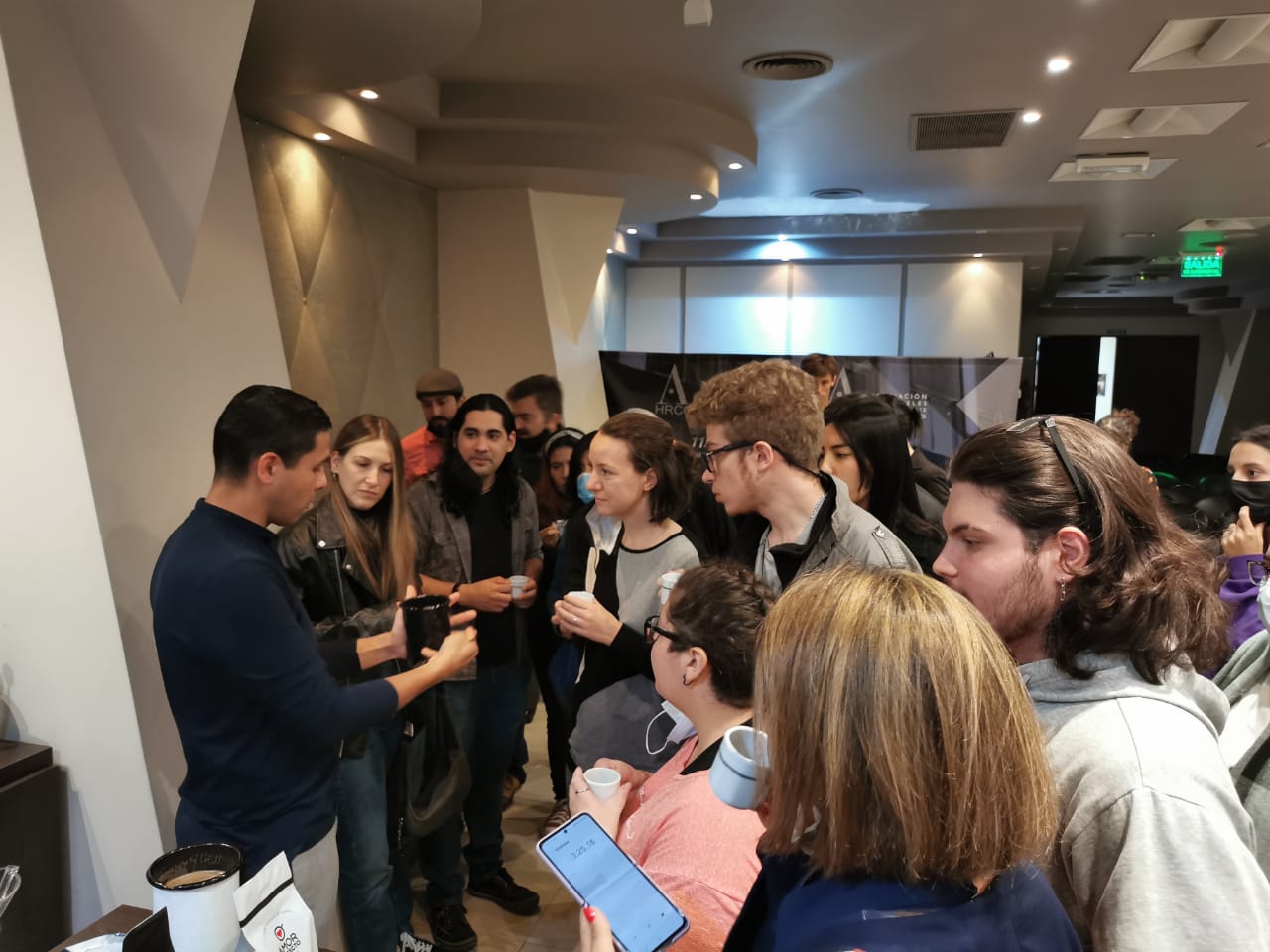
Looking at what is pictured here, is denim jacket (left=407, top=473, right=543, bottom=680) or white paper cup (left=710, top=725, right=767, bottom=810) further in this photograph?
denim jacket (left=407, top=473, right=543, bottom=680)

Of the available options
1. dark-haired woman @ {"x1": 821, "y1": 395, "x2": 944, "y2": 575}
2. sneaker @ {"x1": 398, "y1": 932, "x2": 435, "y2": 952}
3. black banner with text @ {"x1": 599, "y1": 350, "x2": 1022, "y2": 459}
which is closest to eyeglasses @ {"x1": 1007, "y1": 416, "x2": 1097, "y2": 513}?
dark-haired woman @ {"x1": 821, "y1": 395, "x2": 944, "y2": 575}

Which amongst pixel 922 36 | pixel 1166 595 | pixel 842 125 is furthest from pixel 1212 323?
pixel 1166 595

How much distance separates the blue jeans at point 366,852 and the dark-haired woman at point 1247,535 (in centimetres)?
220

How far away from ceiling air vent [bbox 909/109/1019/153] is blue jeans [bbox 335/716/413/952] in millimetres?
4573

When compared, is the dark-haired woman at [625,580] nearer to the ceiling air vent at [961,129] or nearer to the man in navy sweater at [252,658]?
the man in navy sweater at [252,658]

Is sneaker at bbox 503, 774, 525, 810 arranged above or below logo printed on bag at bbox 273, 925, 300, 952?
below

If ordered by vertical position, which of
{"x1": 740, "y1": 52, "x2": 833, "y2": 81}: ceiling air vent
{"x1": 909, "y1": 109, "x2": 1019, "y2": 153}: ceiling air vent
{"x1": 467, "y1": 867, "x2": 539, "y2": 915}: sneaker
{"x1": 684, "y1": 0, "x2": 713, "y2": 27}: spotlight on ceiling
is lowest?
{"x1": 467, "y1": 867, "x2": 539, "y2": 915}: sneaker

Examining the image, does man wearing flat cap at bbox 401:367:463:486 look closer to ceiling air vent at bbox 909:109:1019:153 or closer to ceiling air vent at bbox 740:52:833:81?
ceiling air vent at bbox 740:52:833:81

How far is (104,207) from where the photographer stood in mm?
1977

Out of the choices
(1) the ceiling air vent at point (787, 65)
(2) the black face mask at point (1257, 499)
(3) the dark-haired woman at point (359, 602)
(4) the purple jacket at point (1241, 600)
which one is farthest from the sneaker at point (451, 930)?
(1) the ceiling air vent at point (787, 65)

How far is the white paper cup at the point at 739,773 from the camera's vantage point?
0.92 metres

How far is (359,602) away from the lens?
7.32 ft

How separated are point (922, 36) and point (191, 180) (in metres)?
3.14

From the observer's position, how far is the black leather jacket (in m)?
2.17
